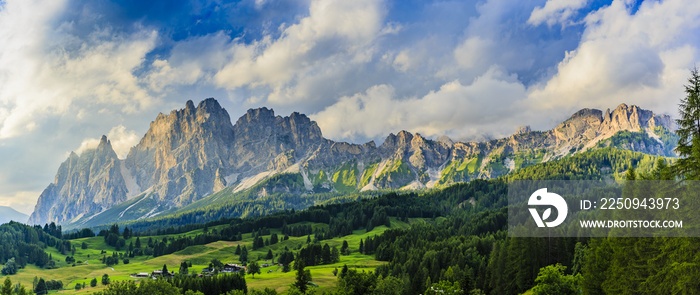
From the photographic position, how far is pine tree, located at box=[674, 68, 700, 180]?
127 feet

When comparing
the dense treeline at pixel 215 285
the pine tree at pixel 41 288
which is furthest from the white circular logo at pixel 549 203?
the pine tree at pixel 41 288

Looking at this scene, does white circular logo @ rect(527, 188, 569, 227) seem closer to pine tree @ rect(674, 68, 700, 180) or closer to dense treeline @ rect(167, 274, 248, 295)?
pine tree @ rect(674, 68, 700, 180)

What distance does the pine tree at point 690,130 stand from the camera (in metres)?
38.7

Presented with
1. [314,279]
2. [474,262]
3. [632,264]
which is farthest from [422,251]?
[632,264]

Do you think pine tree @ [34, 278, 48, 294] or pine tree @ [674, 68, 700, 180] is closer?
pine tree @ [674, 68, 700, 180]

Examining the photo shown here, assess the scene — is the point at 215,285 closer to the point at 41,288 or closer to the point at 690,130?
the point at 41,288

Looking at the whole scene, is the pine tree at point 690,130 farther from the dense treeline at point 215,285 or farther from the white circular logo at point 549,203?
the dense treeline at point 215,285

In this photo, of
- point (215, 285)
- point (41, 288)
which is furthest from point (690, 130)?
point (41, 288)

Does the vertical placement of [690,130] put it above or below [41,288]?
above

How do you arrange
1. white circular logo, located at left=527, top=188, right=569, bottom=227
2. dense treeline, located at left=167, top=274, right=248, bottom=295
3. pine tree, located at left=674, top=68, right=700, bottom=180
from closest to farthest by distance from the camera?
pine tree, located at left=674, top=68, right=700, bottom=180 → white circular logo, located at left=527, top=188, right=569, bottom=227 → dense treeline, located at left=167, top=274, right=248, bottom=295

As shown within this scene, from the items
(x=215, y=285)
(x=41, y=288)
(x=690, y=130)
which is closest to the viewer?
(x=690, y=130)

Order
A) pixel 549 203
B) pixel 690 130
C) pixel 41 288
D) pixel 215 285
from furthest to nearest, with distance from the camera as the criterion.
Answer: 1. pixel 41 288
2. pixel 215 285
3. pixel 549 203
4. pixel 690 130

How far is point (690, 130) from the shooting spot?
131 ft

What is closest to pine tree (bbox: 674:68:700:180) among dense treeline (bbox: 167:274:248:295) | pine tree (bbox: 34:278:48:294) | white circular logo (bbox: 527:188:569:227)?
white circular logo (bbox: 527:188:569:227)
